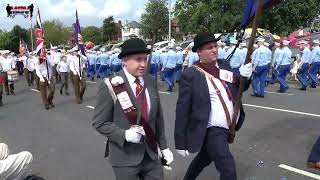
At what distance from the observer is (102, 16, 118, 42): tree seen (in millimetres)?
98812

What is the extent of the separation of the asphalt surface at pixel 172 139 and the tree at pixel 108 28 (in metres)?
84.7

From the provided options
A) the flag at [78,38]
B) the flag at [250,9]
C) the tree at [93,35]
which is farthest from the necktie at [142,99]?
the tree at [93,35]

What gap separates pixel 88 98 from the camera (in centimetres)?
1731

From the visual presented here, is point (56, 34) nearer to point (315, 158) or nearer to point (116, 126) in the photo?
point (315, 158)

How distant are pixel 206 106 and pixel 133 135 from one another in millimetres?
1172

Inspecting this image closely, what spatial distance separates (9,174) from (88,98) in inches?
490

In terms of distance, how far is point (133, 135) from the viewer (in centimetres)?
386

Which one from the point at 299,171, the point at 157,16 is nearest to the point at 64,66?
the point at 299,171

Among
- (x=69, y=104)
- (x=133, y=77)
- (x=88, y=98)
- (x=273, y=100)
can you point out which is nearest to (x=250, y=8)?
(x=133, y=77)

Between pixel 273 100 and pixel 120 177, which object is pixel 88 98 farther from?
pixel 120 177

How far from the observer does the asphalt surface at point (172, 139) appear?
6832 mm

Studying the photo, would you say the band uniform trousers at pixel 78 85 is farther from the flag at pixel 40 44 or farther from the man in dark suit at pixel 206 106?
the man in dark suit at pixel 206 106

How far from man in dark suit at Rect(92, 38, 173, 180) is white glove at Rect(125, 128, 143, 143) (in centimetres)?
6

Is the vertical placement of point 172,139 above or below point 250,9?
below
